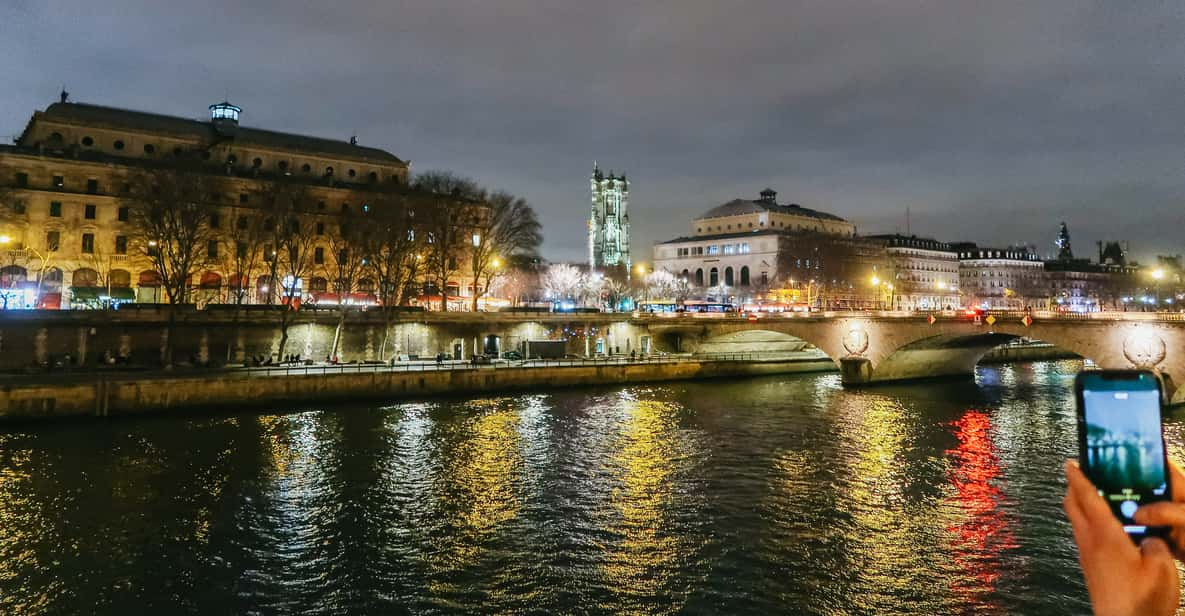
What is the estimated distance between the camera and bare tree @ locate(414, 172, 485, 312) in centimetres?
6575

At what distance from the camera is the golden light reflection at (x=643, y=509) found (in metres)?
17.3

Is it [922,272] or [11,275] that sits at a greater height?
[922,272]

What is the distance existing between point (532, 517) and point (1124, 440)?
19883 mm

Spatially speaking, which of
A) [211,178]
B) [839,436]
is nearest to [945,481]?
[839,436]

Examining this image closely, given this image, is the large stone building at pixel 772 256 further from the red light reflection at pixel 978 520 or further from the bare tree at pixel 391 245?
the red light reflection at pixel 978 520

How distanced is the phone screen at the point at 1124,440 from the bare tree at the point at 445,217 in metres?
63.8

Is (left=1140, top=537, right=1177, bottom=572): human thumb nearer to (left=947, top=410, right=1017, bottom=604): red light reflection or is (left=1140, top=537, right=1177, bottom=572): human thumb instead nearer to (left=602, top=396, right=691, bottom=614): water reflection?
(left=602, top=396, right=691, bottom=614): water reflection

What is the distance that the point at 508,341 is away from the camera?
6500 centimetres

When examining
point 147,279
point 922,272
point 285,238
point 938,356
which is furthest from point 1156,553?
point 922,272

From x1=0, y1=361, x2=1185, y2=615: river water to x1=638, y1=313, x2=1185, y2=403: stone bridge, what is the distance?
471 inches

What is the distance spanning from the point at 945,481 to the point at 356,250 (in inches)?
2044

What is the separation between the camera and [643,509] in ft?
73.7

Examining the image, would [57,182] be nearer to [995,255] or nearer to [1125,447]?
[1125,447]

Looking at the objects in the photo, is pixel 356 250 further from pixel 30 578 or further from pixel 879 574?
pixel 879 574
